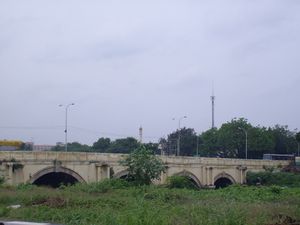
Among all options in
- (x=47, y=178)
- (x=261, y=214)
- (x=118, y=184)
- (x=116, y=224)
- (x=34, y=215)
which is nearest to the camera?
(x=116, y=224)

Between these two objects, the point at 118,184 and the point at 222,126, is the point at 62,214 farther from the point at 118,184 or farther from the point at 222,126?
the point at 222,126

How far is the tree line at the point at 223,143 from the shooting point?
3536 inches

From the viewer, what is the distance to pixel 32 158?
38094 mm

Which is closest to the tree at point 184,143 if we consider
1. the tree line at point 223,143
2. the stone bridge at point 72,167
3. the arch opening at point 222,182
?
the tree line at point 223,143

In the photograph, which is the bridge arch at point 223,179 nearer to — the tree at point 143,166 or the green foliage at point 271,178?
the green foliage at point 271,178

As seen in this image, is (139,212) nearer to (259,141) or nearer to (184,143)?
(259,141)

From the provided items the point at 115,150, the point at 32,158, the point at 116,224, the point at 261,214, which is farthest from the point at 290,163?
the point at 116,224

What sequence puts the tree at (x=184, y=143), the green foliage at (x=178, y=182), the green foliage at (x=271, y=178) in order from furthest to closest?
1. the tree at (x=184, y=143)
2. the green foliage at (x=271, y=178)
3. the green foliage at (x=178, y=182)

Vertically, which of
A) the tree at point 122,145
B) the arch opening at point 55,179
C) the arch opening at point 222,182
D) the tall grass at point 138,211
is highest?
the tree at point 122,145

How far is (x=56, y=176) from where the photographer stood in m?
44.9

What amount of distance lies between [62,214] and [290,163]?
2652 inches

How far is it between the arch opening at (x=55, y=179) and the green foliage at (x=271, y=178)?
2950 centimetres

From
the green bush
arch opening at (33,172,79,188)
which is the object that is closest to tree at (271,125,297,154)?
arch opening at (33,172,79,188)

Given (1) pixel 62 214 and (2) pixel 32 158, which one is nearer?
(1) pixel 62 214
